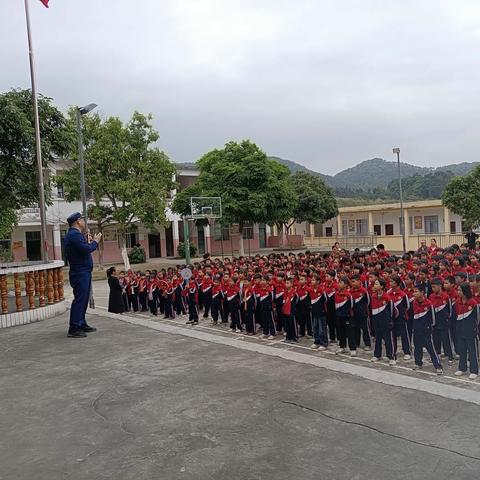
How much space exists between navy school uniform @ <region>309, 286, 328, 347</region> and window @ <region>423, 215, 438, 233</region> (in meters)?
27.9

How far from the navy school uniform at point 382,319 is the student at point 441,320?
595 mm

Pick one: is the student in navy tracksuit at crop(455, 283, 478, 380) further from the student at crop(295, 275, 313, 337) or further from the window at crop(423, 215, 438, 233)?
the window at crop(423, 215, 438, 233)

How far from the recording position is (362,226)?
1480 inches

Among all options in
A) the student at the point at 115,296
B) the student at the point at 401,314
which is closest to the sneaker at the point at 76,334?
the student at the point at 401,314

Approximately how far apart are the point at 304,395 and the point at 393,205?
3125 centimetres

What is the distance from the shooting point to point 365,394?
5016 mm

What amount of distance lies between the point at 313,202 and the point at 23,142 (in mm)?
26312

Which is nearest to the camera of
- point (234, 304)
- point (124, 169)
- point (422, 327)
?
point (422, 327)

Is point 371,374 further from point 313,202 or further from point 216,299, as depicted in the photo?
point 313,202

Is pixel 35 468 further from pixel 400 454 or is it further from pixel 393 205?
pixel 393 205

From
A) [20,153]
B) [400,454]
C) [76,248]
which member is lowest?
[400,454]

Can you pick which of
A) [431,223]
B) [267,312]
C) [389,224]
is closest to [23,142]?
[267,312]

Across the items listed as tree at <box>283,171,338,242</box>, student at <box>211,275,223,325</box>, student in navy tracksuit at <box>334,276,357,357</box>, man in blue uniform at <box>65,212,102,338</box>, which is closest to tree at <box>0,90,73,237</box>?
man in blue uniform at <box>65,212,102,338</box>

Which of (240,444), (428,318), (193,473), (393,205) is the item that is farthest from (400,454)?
(393,205)
